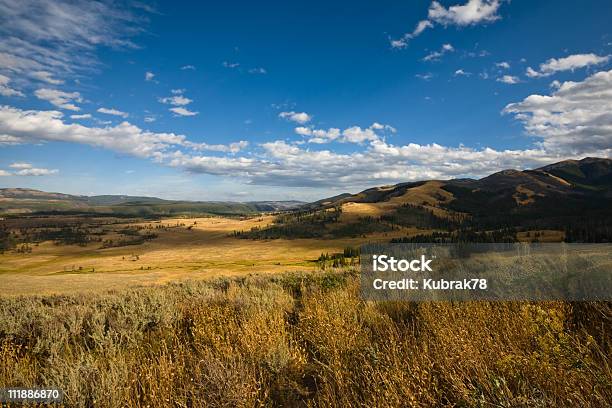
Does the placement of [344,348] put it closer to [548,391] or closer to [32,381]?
[548,391]

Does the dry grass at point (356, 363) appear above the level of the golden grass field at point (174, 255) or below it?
above

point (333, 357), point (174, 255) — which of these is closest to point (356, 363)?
point (333, 357)

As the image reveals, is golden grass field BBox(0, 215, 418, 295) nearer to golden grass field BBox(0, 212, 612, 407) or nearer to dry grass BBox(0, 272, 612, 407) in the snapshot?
golden grass field BBox(0, 212, 612, 407)

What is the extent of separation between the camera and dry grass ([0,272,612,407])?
12.6 feet

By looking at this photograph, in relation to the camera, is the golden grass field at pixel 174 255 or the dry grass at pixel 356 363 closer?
the dry grass at pixel 356 363

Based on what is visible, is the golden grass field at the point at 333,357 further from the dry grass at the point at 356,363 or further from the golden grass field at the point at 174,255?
the golden grass field at the point at 174,255

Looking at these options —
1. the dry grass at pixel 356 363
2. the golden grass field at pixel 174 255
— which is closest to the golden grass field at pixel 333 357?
the dry grass at pixel 356 363

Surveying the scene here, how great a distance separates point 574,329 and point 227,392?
20.0 feet

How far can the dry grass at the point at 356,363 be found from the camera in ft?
12.6

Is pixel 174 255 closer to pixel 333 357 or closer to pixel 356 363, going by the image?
pixel 333 357

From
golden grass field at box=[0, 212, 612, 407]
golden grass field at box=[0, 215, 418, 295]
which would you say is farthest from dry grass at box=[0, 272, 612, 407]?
golden grass field at box=[0, 215, 418, 295]

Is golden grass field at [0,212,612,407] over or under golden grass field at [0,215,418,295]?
over

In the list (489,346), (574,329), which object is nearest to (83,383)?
(489,346)

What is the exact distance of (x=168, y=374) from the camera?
5000mm
